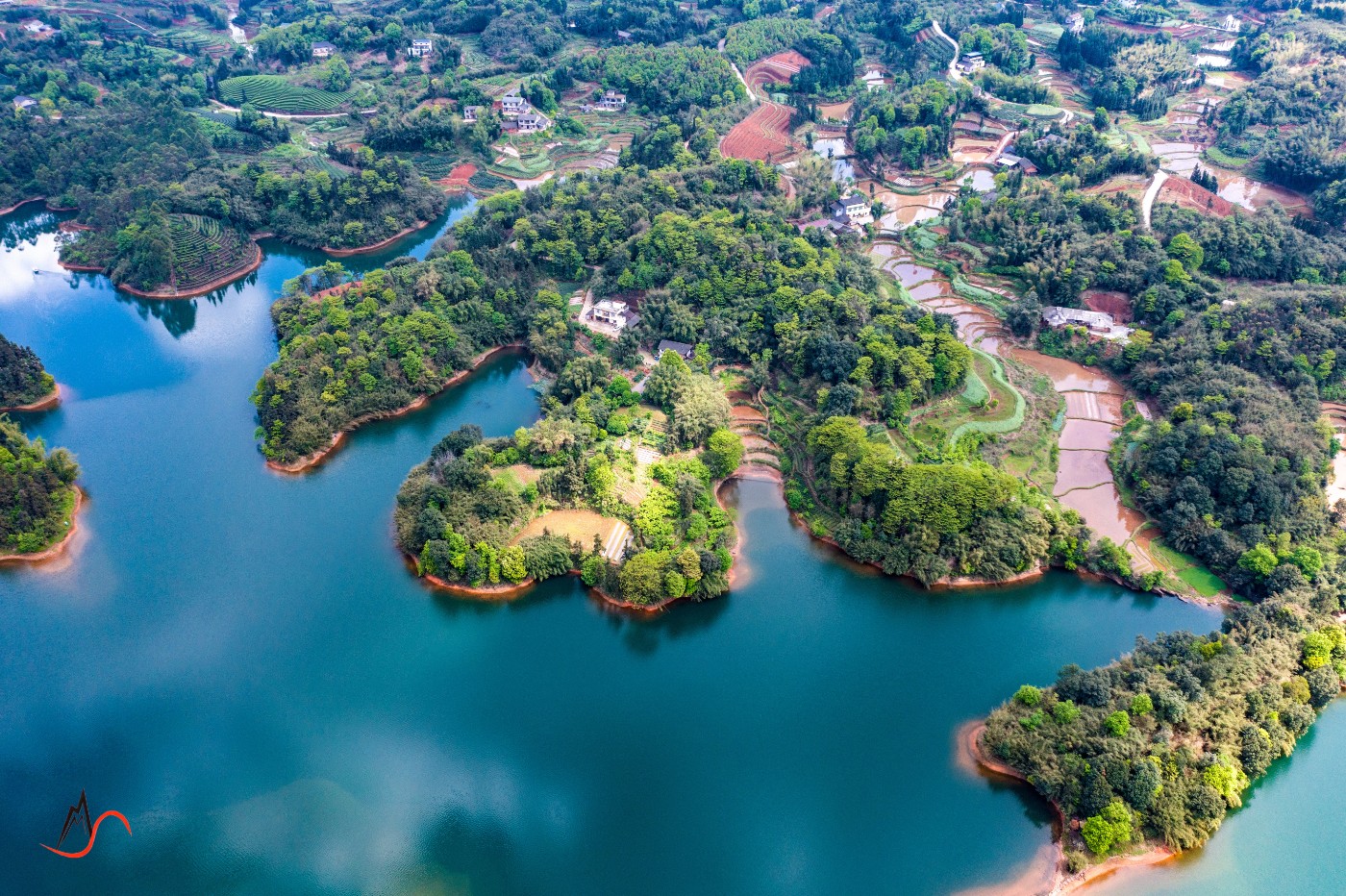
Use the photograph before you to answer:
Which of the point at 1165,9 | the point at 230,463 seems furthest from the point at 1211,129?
the point at 230,463

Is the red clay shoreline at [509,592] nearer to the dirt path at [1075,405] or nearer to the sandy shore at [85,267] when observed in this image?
the dirt path at [1075,405]

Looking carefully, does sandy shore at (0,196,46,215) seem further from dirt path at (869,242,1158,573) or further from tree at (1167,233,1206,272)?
tree at (1167,233,1206,272)

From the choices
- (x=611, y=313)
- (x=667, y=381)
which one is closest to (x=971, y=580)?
(x=667, y=381)

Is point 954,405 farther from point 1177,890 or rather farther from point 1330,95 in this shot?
point 1330,95

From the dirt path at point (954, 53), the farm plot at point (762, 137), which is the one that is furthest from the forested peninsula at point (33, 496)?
the dirt path at point (954, 53)

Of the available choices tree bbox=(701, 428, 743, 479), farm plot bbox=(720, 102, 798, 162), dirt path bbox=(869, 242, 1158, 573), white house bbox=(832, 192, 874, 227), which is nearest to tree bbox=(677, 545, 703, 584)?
tree bbox=(701, 428, 743, 479)
